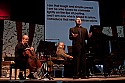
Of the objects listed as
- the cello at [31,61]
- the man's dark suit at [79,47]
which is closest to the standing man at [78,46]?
the man's dark suit at [79,47]

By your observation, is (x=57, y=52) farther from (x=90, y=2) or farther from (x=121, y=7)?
(x=121, y=7)

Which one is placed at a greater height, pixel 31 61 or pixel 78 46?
pixel 78 46

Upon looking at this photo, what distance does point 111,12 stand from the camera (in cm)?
930

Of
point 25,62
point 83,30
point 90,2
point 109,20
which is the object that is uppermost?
point 90,2

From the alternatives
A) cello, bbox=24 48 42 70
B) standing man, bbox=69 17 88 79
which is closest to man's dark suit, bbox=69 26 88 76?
standing man, bbox=69 17 88 79

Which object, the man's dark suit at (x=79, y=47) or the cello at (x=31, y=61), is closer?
the man's dark suit at (x=79, y=47)

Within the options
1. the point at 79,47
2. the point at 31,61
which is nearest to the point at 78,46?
the point at 79,47

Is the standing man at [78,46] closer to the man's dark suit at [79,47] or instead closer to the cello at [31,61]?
the man's dark suit at [79,47]

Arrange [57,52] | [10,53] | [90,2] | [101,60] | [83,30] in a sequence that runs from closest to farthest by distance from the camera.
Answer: [83,30] < [101,60] < [57,52] < [10,53] < [90,2]

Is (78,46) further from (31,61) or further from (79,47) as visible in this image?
(31,61)

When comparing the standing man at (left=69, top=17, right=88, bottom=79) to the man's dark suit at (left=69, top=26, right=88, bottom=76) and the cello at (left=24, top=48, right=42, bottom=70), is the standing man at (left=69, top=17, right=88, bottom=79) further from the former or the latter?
the cello at (left=24, top=48, right=42, bottom=70)

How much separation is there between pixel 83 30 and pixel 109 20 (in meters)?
4.11

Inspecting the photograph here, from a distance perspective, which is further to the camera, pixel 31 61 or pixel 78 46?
pixel 31 61

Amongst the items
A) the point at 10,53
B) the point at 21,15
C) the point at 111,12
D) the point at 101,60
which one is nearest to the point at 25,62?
the point at 101,60
